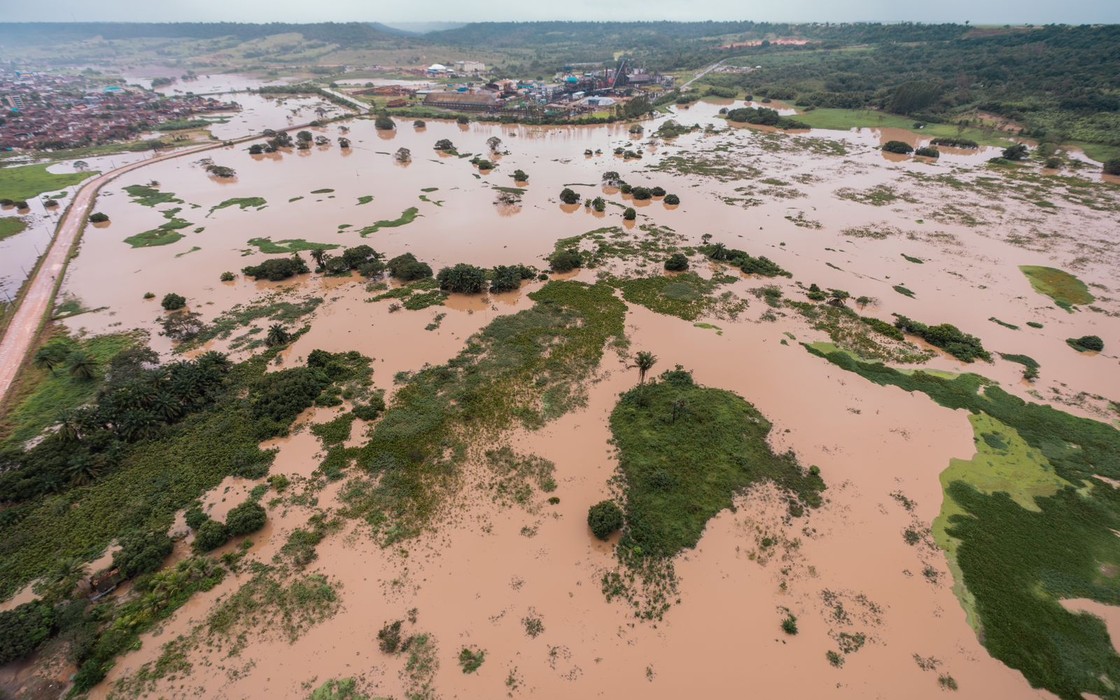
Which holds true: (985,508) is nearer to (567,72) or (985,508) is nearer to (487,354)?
(487,354)

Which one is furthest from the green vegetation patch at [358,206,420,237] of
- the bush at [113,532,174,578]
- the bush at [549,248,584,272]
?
the bush at [113,532,174,578]

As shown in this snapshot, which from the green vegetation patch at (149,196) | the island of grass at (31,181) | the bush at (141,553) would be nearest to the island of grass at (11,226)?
the island of grass at (31,181)

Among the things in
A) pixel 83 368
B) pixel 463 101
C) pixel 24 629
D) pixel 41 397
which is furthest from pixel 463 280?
pixel 463 101

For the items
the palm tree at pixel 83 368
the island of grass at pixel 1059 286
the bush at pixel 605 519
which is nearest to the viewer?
the bush at pixel 605 519

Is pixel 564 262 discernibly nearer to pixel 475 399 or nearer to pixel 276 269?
pixel 475 399

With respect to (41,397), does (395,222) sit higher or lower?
higher

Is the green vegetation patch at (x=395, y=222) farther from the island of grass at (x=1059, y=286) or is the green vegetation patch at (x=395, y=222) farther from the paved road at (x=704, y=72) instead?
the paved road at (x=704, y=72)
